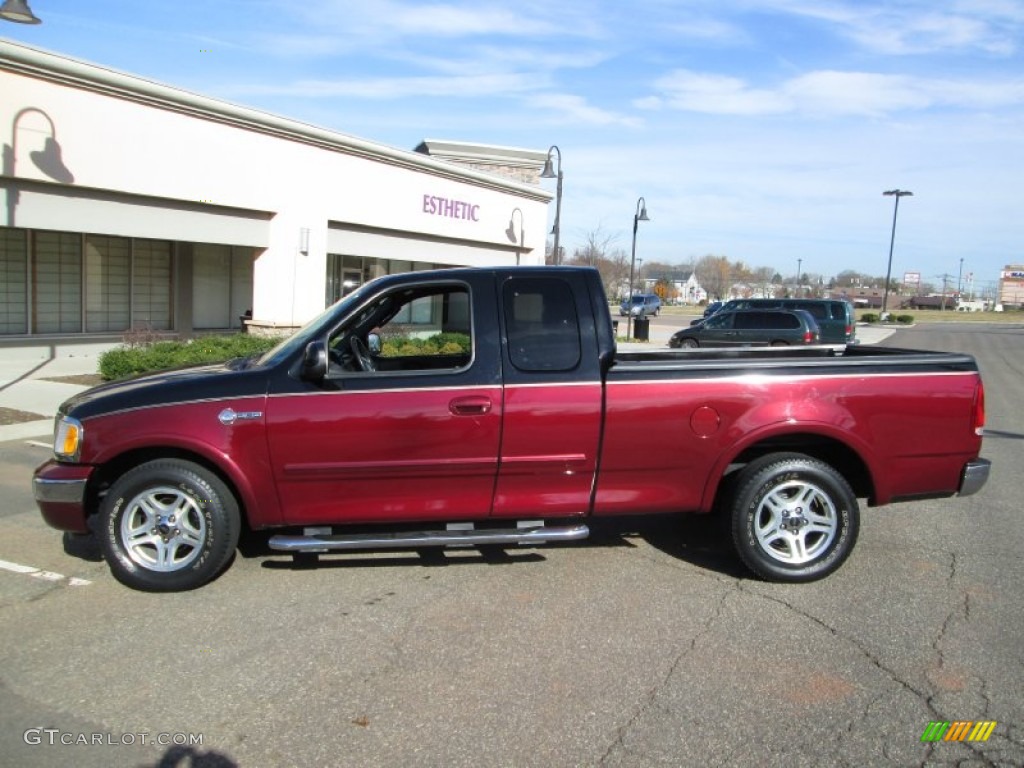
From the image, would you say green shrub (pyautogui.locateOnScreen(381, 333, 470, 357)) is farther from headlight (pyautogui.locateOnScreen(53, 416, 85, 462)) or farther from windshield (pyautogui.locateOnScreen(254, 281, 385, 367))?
headlight (pyautogui.locateOnScreen(53, 416, 85, 462))

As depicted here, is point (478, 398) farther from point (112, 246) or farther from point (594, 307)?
point (112, 246)

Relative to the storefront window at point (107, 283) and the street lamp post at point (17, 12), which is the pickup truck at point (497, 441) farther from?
the storefront window at point (107, 283)

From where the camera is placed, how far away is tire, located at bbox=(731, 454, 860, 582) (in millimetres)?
4848

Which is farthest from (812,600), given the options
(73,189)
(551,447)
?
(73,189)

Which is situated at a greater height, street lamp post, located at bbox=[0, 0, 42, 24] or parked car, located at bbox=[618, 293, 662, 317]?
street lamp post, located at bbox=[0, 0, 42, 24]

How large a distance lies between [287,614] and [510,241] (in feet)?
73.7

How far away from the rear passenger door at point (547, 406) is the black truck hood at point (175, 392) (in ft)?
4.72

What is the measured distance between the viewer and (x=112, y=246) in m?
16.7

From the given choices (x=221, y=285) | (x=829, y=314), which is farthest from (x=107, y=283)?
(x=829, y=314)

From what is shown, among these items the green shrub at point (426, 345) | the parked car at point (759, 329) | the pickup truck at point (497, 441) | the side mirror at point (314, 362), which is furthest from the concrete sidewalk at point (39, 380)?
the parked car at point (759, 329)

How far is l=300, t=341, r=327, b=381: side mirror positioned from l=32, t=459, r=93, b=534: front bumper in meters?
1.36

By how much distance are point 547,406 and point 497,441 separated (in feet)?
1.15

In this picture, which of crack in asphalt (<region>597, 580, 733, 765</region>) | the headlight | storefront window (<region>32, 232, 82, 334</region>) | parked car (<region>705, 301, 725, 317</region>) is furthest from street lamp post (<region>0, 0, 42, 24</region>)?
parked car (<region>705, 301, 725, 317</region>)

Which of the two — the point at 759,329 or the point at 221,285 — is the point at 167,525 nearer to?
the point at 221,285
